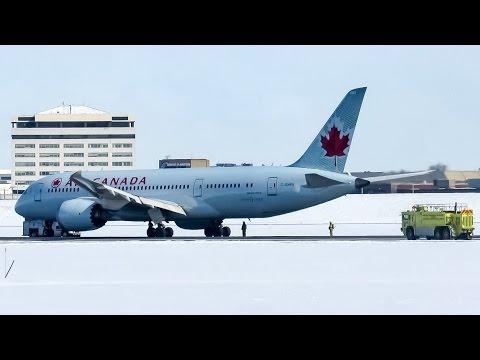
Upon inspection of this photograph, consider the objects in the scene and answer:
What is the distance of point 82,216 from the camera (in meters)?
58.6

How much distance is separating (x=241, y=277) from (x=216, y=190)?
29114 millimetres

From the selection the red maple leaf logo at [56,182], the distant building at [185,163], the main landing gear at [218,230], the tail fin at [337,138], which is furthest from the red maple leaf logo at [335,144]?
the distant building at [185,163]

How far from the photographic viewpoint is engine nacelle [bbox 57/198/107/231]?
58594 mm

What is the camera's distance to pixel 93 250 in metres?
46.9

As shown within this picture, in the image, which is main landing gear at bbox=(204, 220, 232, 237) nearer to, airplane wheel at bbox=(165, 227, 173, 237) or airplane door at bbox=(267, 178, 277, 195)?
airplane wheel at bbox=(165, 227, 173, 237)

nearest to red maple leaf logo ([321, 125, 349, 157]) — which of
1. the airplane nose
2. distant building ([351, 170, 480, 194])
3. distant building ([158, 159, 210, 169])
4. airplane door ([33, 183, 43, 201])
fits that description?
the airplane nose

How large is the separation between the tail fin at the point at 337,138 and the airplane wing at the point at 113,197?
26.9 feet

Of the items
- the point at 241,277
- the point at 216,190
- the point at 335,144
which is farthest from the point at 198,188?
the point at 241,277

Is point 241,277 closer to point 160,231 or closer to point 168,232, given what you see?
point 160,231
